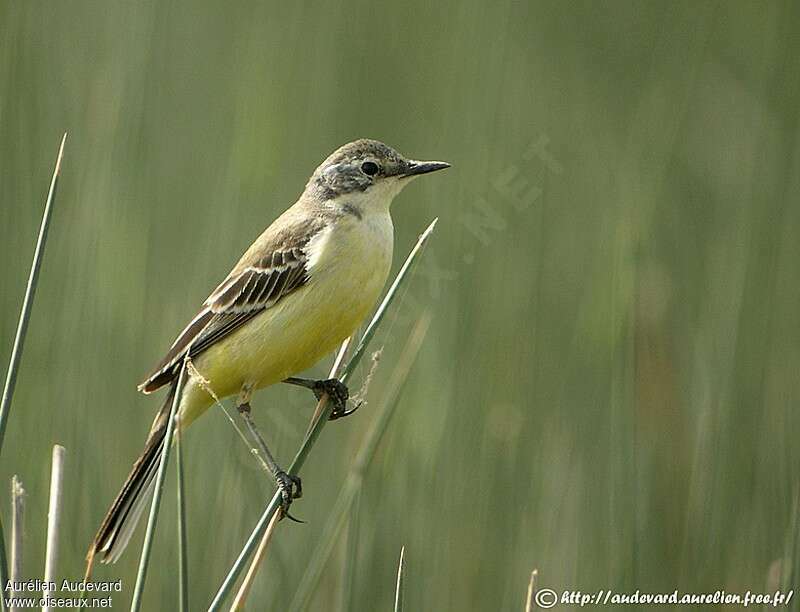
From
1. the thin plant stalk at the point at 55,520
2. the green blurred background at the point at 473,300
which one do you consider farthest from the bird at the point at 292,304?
the thin plant stalk at the point at 55,520

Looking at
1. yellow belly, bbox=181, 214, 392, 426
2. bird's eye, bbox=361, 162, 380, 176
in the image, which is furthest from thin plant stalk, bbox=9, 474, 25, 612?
bird's eye, bbox=361, 162, 380, 176

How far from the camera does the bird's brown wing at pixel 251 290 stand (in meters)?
5.22

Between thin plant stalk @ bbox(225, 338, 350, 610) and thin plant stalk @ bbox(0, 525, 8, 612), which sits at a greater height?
thin plant stalk @ bbox(0, 525, 8, 612)

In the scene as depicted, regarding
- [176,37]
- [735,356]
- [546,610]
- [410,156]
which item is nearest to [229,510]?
[546,610]

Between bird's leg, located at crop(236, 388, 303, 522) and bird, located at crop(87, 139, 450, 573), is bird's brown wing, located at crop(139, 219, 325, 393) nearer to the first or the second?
bird, located at crop(87, 139, 450, 573)

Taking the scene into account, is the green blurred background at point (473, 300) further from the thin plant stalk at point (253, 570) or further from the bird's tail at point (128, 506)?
the thin plant stalk at point (253, 570)

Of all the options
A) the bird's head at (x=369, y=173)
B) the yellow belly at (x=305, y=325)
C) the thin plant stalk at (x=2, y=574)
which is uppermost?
the bird's head at (x=369, y=173)

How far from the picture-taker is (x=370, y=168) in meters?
5.58

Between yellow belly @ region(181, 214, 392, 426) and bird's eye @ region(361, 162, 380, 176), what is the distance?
399mm

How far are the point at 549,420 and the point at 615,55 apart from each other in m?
2.78

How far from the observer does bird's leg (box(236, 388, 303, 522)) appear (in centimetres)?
448

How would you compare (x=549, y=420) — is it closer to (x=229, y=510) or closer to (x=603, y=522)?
(x=603, y=522)

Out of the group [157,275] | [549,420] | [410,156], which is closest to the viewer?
[549,420]

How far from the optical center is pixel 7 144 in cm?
507
